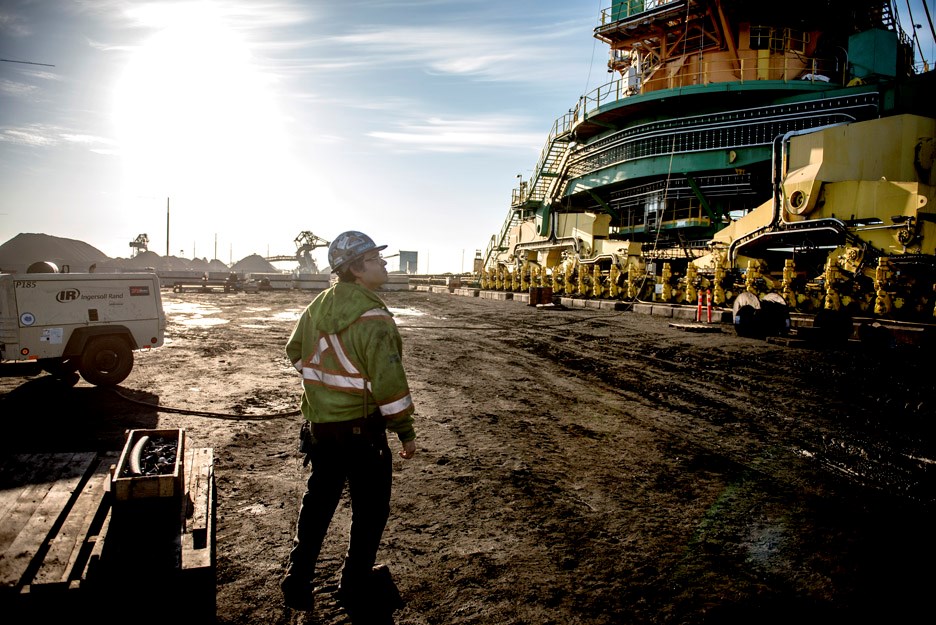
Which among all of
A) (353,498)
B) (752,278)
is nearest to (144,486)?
(353,498)

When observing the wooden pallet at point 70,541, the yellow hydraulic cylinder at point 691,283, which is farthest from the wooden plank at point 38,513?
the yellow hydraulic cylinder at point 691,283

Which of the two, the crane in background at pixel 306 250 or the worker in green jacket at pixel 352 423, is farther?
the crane in background at pixel 306 250

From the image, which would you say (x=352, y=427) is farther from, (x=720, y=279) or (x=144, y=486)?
(x=720, y=279)

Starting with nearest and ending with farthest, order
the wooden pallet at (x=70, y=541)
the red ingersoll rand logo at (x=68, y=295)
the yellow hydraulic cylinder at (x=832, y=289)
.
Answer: the wooden pallet at (x=70, y=541)
the red ingersoll rand logo at (x=68, y=295)
the yellow hydraulic cylinder at (x=832, y=289)

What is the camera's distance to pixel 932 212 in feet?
36.9

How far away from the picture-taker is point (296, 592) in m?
2.60

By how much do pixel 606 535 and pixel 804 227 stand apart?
1318 centimetres

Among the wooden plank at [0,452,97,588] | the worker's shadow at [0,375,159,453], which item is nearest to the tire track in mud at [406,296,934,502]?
the wooden plank at [0,452,97,588]

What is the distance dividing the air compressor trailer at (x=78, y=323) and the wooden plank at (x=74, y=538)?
15.4ft

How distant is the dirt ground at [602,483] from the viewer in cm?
272

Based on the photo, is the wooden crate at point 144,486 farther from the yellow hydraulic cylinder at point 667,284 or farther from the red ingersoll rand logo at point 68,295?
the yellow hydraulic cylinder at point 667,284

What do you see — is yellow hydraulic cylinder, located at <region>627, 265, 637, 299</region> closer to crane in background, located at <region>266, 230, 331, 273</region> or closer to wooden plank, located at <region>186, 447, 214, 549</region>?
wooden plank, located at <region>186, 447, 214, 549</region>

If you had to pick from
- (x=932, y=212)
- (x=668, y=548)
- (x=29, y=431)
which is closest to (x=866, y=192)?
(x=932, y=212)

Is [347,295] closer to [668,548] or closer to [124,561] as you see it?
[124,561]
